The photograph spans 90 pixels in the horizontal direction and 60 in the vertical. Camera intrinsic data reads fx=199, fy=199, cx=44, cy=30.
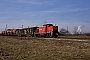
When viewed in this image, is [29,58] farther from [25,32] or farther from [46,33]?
[25,32]

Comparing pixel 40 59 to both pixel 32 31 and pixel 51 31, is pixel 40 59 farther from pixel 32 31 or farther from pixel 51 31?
pixel 32 31

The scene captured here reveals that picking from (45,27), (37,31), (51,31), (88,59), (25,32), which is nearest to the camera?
(88,59)

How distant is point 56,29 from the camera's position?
5478cm

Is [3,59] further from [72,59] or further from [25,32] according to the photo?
[25,32]

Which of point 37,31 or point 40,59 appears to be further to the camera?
point 37,31

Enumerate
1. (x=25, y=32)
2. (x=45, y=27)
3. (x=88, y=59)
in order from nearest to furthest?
(x=88, y=59) < (x=45, y=27) < (x=25, y=32)

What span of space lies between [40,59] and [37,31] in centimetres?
5256

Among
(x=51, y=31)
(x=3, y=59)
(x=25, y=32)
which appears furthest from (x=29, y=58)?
(x=25, y=32)

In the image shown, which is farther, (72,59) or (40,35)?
(40,35)

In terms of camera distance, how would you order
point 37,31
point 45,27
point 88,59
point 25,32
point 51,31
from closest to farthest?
point 88,59, point 51,31, point 45,27, point 37,31, point 25,32

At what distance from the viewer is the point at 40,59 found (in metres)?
12.7

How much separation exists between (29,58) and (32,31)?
2160 inches

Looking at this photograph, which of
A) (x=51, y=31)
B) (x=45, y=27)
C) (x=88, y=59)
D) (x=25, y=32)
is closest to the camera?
(x=88, y=59)

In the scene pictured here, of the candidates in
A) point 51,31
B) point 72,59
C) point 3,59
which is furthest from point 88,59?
point 51,31
